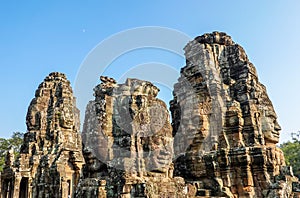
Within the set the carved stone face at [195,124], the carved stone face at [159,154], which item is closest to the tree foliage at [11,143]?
the carved stone face at [195,124]

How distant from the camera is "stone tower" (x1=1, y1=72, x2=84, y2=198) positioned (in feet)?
51.6

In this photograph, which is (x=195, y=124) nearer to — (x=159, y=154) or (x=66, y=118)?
(x=159, y=154)

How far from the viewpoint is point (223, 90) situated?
14766 mm

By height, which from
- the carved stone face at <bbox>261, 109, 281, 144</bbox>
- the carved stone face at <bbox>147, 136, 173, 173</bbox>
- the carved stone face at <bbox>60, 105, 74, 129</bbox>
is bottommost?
the carved stone face at <bbox>147, 136, 173, 173</bbox>

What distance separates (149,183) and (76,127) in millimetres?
15299

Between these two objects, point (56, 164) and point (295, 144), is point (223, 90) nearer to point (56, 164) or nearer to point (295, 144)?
point (56, 164)

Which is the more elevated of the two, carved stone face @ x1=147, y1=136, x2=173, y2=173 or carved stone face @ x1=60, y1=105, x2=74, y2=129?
carved stone face @ x1=60, y1=105, x2=74, y2=129

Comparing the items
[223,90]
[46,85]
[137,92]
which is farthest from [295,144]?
[137,92]

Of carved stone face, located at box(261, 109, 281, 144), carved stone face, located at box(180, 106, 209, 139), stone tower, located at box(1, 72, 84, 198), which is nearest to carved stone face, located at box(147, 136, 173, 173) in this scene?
carved stone face, located at box(180, 106, 209, 139)

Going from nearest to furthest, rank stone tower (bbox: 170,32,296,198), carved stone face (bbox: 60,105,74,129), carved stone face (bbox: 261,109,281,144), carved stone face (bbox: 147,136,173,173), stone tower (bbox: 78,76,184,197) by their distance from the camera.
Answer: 1. stone tower (bbox: 78,76,184,197)
2. carved stone face (bbox: 147,136,173,173)
3. stone tower (bbox: 170,32,296,198)
4. carved stone face (bbox: 261,109,281,144)
5. carved stone face (bbox: 60,105,74,129)

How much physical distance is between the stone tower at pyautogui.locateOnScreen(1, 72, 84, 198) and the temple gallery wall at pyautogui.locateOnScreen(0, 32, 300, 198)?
0.20ft

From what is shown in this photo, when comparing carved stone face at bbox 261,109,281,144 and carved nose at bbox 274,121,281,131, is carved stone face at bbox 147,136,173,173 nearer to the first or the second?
carved stone face at bbox 261,109,281,144

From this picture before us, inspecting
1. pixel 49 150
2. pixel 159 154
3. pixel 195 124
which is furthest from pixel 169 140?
pixel 49 150

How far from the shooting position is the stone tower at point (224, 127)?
1240cm
